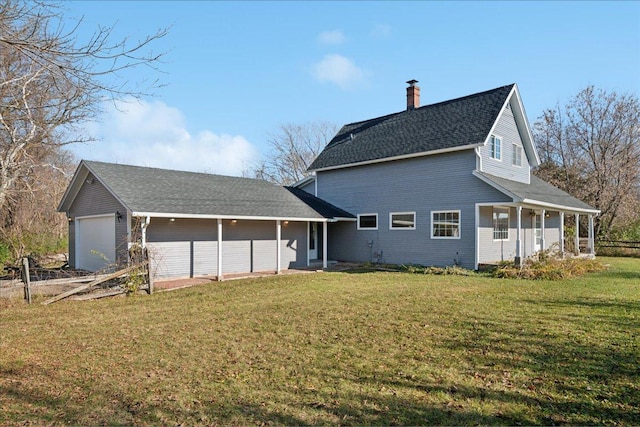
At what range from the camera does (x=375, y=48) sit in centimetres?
1412

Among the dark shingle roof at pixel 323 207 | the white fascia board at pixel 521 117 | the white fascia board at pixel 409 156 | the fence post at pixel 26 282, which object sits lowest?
the fence post at pixel 26 282

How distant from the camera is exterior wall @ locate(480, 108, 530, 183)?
16.6 meters

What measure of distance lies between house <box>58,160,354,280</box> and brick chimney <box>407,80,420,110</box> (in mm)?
8131

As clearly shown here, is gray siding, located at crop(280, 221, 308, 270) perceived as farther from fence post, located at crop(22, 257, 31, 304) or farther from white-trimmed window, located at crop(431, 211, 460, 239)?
fence post, located at crop(22, 257, 31, 304)

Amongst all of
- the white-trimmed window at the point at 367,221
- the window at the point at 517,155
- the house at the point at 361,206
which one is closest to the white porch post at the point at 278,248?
the house at the point at 361,206

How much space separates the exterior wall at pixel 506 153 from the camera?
1659 cm

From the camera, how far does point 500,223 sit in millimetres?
17469

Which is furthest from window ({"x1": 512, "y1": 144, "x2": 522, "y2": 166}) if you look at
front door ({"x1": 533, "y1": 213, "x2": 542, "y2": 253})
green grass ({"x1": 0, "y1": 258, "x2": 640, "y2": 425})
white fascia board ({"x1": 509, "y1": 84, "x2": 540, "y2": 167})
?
green grass ({"x1": 0, "y1": 258, "x2": 640, "y2": 425})

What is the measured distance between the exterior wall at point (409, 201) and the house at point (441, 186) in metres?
0.04

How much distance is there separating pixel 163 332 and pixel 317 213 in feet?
37.6

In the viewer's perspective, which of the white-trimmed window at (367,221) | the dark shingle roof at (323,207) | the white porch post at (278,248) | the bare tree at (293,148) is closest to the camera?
the white porch post at (278,248)

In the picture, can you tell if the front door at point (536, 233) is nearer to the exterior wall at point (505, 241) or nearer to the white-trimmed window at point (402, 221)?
the exterior wall at point (505, 241)

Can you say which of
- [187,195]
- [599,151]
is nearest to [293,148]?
[599,151]

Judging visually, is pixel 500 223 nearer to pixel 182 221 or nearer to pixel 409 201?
pixel 409 201
